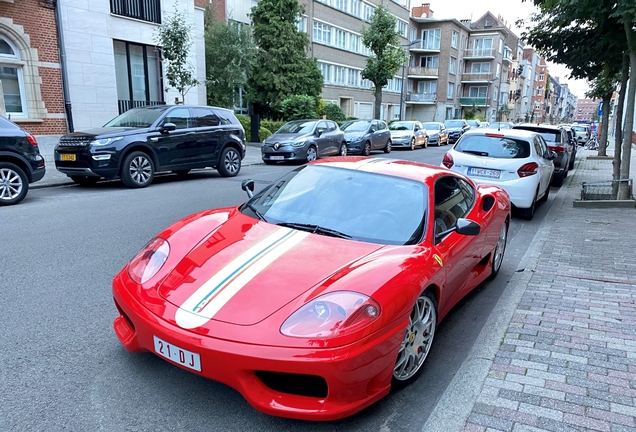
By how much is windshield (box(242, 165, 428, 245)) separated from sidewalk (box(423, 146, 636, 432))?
1060 mm

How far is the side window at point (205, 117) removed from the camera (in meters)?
11.4

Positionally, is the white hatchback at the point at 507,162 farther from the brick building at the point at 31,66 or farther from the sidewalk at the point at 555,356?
the brick building at the point at 31,66

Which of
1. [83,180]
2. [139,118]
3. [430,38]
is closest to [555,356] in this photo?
[139,118]

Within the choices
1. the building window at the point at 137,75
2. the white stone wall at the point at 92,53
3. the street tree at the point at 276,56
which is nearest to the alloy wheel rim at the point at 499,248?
the white stone wall at the point at 92,53

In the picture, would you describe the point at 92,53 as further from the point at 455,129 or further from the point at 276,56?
the point at 455,129

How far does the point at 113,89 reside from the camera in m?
16.8

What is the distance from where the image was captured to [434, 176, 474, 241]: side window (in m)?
3.60

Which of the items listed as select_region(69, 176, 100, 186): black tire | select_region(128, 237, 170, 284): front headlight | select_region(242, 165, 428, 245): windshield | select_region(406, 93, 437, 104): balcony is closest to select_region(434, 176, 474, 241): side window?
select_region(242, 165, 428, 245): windshield

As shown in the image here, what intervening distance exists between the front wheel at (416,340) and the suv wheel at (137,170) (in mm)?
8400

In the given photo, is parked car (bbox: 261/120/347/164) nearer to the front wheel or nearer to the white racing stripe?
the white racing stripe

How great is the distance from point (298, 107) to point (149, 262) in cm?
2320

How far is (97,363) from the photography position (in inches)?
118

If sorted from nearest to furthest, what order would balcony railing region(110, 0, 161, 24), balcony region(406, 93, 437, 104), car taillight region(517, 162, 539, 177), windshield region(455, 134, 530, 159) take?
car taillight region(517, 162, 539, 177)
windshield region(455, 134, 530, 159)
balcony railing region(110, 0, 161, 24)
balcony region(406, 93, 437, 104)

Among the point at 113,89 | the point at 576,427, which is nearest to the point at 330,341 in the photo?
the point at 576,427
